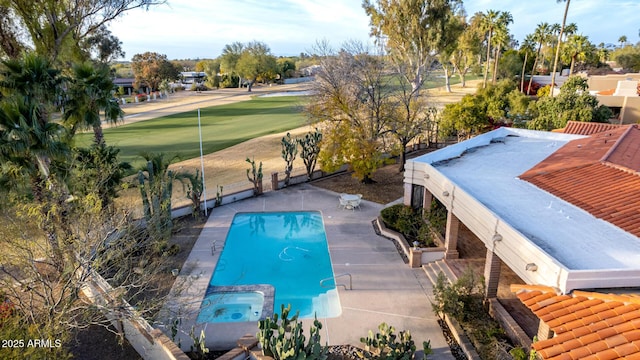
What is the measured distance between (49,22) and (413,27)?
116 ft

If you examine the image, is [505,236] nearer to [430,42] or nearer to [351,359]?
[351,359]

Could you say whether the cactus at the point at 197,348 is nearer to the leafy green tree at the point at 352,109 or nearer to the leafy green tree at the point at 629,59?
the leafy green tree at the point at 352,109

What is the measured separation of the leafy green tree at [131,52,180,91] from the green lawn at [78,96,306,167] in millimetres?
28531

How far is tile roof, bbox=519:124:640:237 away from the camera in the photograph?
11.7 metres

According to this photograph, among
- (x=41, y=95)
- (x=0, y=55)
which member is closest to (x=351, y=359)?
(x=41, y=95)

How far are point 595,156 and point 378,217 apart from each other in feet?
30.0

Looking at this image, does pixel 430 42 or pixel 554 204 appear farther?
pixel 430 42

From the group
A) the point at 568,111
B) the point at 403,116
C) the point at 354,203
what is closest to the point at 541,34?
the point at 568,111

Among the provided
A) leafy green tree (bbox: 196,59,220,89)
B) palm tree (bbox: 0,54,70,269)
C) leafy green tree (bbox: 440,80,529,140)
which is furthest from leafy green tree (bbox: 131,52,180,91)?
palm tree (bbox: 0,54,70,269)

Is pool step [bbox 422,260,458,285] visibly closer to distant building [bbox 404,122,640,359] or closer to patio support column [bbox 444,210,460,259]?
distant building [bbox 404,122,640,359]

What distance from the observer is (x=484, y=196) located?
13844 mm

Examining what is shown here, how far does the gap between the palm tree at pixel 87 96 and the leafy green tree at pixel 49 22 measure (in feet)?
10.9

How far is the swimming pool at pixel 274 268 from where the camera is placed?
13156 mm

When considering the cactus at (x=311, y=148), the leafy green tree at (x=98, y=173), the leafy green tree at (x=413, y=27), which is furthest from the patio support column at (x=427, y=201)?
the leafy green tree at (x=413, y=27)
